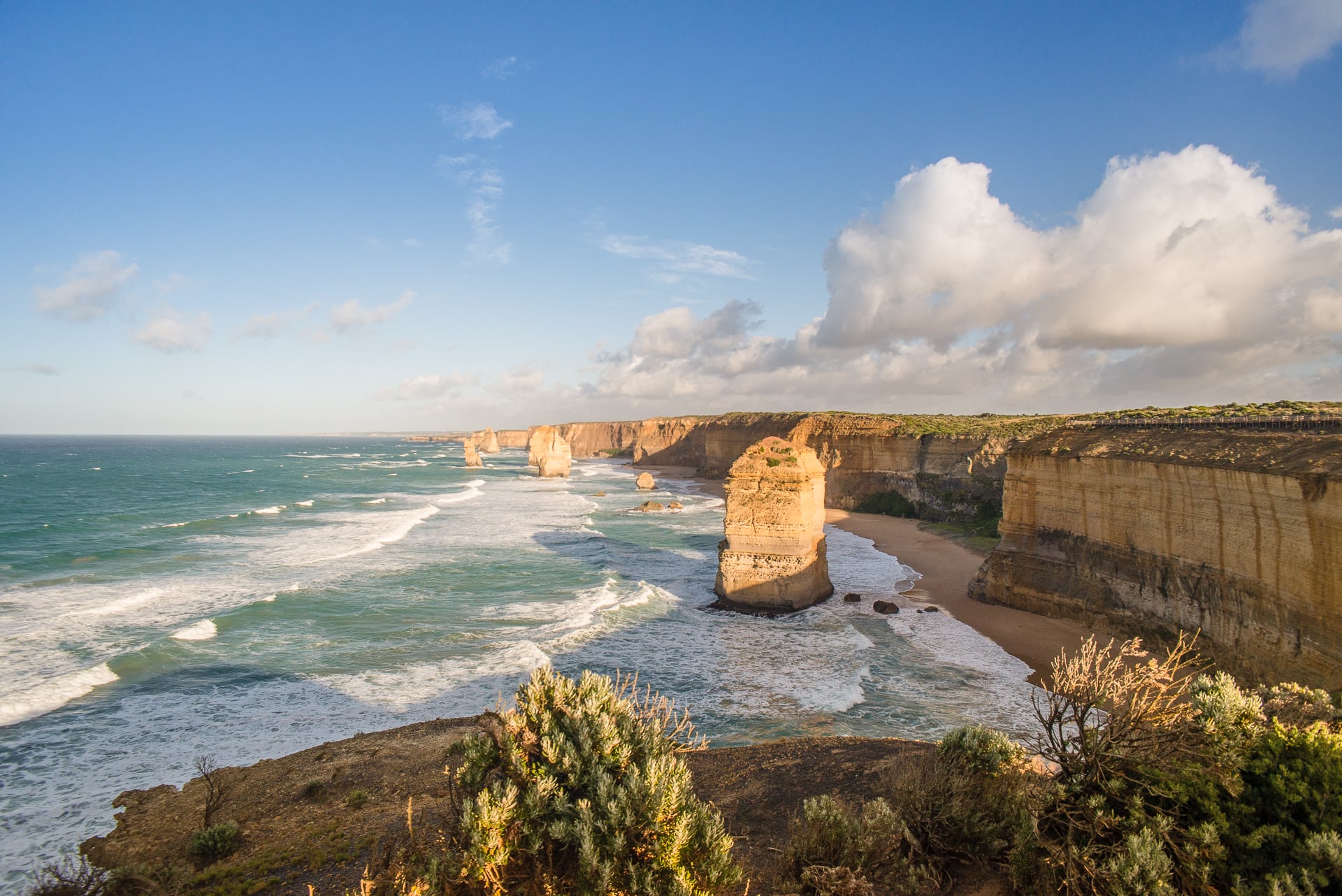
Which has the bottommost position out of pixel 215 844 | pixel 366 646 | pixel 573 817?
pixel 366 646

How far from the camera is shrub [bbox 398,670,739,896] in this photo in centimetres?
552

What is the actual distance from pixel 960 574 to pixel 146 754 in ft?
89.8

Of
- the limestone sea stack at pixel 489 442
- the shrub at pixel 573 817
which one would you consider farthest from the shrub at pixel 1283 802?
the limestone sea stack at pixel 489 442

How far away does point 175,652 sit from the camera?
18250 millimetres

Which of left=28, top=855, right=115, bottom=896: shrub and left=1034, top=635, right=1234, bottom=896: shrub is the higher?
left=1034, top=635, right=1234, bottom=896: shrub

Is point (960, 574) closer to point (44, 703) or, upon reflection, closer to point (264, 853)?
point (264, 853)

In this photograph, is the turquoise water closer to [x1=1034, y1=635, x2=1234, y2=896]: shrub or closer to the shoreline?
the shoreline

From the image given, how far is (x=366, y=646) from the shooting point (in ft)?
62.3

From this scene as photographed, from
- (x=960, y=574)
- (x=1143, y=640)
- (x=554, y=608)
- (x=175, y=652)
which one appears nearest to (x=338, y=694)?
(x=175, y=652)

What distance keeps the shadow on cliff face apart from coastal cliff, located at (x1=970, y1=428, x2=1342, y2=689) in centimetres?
1083

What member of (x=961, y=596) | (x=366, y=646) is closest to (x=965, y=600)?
(x=961, y=596)

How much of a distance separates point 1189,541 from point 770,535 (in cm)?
1142

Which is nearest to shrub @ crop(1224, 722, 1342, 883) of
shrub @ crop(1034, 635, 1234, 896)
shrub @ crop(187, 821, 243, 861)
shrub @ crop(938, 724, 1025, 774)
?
shrub @ crop(1034, 635, 1234, 896)

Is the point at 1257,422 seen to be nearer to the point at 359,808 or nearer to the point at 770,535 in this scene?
the point at 770,535
